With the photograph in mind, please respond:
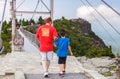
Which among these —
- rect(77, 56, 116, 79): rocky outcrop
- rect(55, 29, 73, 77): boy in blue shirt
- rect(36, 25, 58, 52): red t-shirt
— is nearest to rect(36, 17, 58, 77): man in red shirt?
rect(36, 25, 58, 52): red t-shirt

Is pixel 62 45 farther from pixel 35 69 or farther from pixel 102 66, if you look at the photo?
pixel 102 66

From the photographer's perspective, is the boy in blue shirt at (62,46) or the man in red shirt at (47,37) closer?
the man in red shirt at (47,37)

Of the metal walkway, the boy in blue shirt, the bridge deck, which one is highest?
the boy in blue shirt

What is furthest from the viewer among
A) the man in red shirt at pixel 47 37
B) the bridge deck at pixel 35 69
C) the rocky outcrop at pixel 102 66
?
the rocky outcrop at pixel 102 66

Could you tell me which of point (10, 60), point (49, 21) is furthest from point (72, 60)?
point (49, 21)

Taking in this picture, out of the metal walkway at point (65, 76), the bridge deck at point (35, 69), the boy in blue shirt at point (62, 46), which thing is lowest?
the metal walkway at point (65, 76)

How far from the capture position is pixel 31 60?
19391 millimetres

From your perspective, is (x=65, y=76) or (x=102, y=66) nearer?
(x=65, y=76)

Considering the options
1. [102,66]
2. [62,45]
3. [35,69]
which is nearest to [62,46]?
[62,45]

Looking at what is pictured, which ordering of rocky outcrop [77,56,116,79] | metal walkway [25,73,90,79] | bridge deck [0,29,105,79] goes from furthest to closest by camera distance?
rocky outcrop [77,56,116,79], bridge deck [0,29,105,79], metal walkway [25,73,90,79]

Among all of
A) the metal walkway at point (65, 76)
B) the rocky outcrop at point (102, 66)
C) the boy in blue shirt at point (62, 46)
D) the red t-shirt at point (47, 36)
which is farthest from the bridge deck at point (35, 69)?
the red t-shirt at point (47, 36)

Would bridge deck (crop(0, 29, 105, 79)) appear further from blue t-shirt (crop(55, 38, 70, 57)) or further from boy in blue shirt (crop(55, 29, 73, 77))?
blue t-shirt (crop(55, 38, 70, 57))

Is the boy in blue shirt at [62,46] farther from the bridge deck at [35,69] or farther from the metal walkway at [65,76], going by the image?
the bridge deck at [35,69]

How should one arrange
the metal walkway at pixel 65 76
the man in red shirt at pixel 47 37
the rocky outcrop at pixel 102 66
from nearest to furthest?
the man in red shirt at pixel 47 37, the metal walkway at pixel 65 76, the rocky outcrop at pixel 102 66
